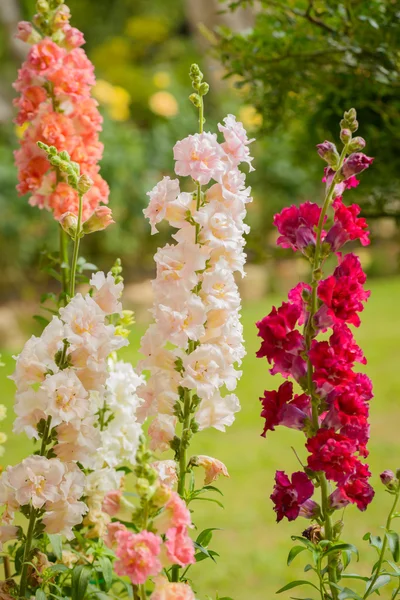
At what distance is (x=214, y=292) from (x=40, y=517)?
0.45 metres

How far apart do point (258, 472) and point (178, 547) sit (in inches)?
93.6

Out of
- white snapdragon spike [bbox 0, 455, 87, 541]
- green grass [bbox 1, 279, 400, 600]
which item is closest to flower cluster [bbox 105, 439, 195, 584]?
white snapdragon spike [bbox 0, 455, 87, 541]

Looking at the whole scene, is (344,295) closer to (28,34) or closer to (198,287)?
(198,287)

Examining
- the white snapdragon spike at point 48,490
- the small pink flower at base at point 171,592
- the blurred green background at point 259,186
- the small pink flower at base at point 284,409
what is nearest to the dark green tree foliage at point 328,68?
the blurred green background at point 259,186

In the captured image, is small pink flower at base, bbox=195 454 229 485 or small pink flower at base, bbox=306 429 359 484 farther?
small pink flower at base, bbox=195 454 229 485

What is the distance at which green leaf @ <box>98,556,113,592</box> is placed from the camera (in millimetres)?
1386

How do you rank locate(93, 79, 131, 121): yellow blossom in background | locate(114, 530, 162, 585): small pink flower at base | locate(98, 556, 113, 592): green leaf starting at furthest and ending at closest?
locate(93, 79, 131, 121): yellow blossom in background < locate(98, 556, 113, 592): green leaf < locate(114, 530, 162, 585): small pink flower at base

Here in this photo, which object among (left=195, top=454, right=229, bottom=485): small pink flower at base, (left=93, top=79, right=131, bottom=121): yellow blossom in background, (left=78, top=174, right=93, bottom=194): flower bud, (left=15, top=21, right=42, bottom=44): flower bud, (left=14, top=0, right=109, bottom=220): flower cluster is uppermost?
(left=93, top=79, right=131, bottom=121): yellow blossom in background

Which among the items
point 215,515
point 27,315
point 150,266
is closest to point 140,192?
point 150,266

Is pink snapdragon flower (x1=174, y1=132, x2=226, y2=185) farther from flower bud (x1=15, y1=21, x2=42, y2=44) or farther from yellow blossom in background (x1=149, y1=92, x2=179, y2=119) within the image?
yellow blossom in background (x1=149, y1=92, x2=179, y2=119)

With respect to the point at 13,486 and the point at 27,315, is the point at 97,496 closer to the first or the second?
the point at 13,486

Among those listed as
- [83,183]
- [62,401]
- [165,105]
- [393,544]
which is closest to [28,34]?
[83,183]

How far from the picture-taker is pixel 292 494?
1.23 meters

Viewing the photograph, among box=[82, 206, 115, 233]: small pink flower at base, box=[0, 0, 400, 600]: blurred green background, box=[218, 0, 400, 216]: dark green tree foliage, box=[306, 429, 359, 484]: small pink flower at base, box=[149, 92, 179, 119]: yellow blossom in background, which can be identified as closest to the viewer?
box=[306, 429, 359, 484]: small pink flower at base
